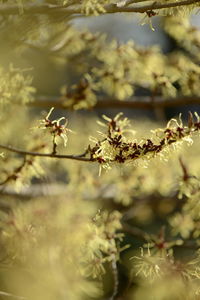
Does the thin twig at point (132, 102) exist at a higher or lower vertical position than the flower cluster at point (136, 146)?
higher

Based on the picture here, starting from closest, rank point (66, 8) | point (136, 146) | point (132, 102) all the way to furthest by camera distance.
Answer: point (136, 146), point (66, 8), point (132, 102)

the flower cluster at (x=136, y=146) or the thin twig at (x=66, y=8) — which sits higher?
the thin twig at (x=66, y=8)

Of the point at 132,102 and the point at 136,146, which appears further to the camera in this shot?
the point at 132,102

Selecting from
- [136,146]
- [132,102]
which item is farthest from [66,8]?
[132,102]

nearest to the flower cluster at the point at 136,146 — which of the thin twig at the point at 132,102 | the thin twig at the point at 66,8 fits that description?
the thin twig at the point at 66,8

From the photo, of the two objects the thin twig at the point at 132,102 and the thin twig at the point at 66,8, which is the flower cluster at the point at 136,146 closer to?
the thin twig at the point at 66,8

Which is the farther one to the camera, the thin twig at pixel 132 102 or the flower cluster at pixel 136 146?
the thin twig at pixel 132 102

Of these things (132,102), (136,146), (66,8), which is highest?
(132,102)

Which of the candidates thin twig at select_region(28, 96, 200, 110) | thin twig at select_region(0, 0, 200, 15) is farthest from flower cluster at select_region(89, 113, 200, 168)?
thin twig at select_region(28, 96, 200, 110)

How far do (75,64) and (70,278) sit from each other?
0.95 meters

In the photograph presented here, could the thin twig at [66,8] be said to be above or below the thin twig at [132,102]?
below

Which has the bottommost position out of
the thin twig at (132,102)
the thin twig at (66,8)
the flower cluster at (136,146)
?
the flower cluster at (136,146)

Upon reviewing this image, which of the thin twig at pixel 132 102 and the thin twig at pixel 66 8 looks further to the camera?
the thin twig at pixel 132 102

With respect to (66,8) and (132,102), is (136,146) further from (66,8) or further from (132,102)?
(132,102)
